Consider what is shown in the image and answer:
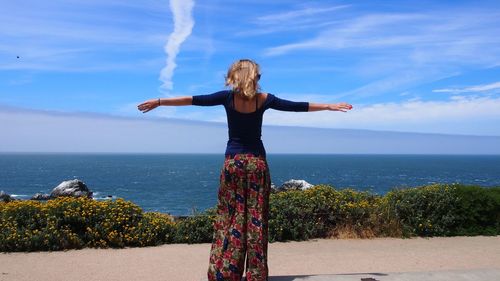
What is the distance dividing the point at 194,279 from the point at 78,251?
9.74ft

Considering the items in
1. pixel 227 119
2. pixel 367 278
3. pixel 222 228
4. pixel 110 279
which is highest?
pixel 227 119

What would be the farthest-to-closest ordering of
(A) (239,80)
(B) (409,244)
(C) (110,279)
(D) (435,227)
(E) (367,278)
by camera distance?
(D) (435,227)
(B) (409,244)
(C) (110,279)
(E) (367,278)
(A) (239,80)

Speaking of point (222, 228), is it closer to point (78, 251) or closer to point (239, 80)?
point (239, 80)

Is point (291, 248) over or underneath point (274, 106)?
underneath

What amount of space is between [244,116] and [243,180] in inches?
25.0

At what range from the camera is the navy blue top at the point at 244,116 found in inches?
192

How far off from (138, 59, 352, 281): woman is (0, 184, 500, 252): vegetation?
16.3 feet

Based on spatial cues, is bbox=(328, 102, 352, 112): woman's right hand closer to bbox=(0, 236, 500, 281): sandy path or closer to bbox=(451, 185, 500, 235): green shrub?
bbox=(0, 236, 500, 281): sandy path

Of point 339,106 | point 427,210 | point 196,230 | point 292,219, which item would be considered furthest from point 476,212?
point 339,106

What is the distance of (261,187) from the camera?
4.86m

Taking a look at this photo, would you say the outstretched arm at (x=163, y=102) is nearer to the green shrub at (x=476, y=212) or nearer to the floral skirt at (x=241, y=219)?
the floral skirt at (x=241, y=219)

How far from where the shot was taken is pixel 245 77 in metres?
4.67

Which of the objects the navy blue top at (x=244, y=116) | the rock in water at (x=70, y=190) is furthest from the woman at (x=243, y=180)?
the rock in water at (x=70, y=190)

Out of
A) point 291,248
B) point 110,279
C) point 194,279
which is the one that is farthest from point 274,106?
point 291,248
